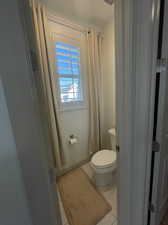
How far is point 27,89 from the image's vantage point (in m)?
0.38

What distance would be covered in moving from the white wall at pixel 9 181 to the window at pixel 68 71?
147cm

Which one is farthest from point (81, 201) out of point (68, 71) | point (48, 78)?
point (68, 71)

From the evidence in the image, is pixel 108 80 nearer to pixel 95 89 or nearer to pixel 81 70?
pixel 95 89

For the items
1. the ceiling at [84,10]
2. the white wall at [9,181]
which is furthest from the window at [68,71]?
the white wall at [9,181]

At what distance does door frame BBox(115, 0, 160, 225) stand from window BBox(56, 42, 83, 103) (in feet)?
3.82

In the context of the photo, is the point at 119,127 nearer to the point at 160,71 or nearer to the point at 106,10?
the point at 160,71

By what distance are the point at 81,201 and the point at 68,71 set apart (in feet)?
6.33

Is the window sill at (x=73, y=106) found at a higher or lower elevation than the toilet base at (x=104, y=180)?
higher

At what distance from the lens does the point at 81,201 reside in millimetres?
1429

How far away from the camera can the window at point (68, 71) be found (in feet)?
5.58

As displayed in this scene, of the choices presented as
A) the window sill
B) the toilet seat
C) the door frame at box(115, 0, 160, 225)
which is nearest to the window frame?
the window sill

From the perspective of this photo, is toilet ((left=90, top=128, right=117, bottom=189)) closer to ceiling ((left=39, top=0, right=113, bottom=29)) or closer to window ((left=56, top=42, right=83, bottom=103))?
window ((left=56, top=42, right=83, bottom=103))

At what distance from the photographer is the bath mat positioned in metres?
1.24

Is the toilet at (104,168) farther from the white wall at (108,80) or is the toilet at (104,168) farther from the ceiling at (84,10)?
the ceiling at (84,10)
